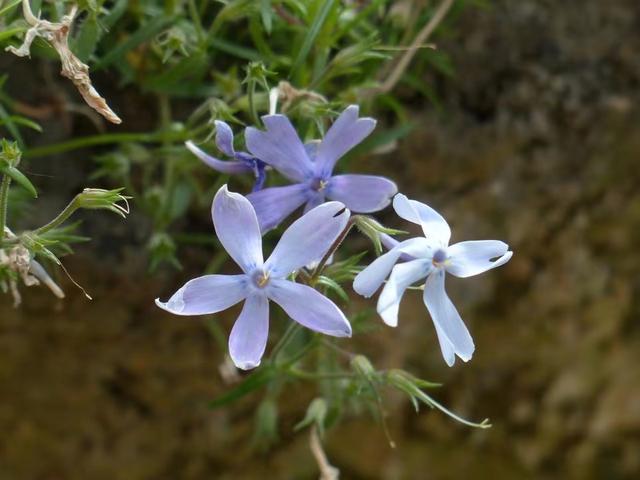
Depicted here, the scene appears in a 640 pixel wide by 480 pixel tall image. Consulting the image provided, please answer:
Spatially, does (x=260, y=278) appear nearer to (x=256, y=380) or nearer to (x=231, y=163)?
(x=231, y=163)

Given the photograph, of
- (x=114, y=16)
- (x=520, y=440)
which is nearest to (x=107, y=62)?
(x=114, y=16)

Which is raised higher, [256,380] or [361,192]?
[361,192]

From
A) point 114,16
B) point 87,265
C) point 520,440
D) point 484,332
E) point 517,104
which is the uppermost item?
point 114,16

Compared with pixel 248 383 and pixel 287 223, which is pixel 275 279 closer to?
pixel 248 383

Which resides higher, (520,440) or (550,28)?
(550,28)

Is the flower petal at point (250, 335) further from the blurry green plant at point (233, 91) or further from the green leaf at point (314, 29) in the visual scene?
the green leaf at point (314, 29)

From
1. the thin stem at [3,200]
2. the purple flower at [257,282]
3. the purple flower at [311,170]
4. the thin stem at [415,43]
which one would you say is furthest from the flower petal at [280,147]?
the thin stem at [415,43]

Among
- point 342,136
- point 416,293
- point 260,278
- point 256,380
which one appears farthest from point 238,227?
point 416,293
